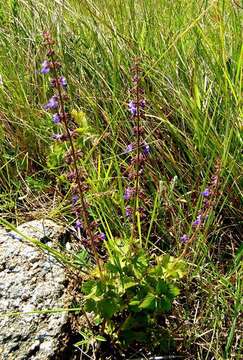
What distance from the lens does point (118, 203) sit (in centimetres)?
163

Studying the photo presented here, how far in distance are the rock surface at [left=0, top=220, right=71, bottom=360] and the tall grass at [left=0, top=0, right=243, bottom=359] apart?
17 cm

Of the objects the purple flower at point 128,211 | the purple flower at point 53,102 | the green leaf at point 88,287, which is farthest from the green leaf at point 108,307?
the purple flower at point 53,102

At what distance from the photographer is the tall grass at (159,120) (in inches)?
61.3

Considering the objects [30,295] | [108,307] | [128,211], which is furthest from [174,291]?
[30,295]

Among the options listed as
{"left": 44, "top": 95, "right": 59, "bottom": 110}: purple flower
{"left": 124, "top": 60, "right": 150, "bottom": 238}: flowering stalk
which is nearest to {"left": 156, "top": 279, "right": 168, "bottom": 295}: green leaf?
{"left": 124, "top": 60, "right": 150, "bottom": 238}: flowering stalk

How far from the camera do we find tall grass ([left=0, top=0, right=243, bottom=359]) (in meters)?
1.56

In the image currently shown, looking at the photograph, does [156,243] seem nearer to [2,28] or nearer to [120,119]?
[120,119]

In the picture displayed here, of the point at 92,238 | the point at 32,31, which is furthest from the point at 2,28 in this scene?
the point at 92,238

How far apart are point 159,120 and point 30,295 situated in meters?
0.81

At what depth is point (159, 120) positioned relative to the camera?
1.97m

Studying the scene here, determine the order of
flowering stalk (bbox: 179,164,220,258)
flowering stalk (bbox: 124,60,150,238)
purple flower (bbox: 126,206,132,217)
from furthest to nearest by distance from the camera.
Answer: purple flower (bbox: 126,206,132,217), flowering stalk (bbox: 179,164,220,258), flowering stalk (bbox: 124,60,150,238)

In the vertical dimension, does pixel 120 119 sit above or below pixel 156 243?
above

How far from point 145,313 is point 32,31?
1.54 m

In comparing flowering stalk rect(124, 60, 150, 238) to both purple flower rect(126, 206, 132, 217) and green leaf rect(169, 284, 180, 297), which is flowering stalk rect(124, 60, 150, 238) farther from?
green leaf rect(169, 284, 180, 297)
